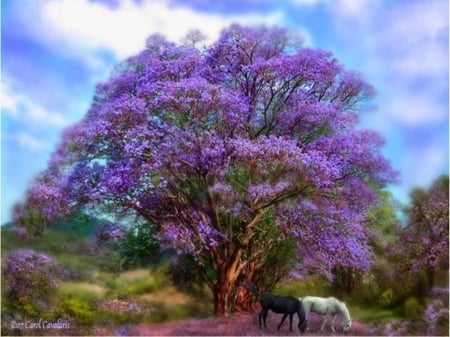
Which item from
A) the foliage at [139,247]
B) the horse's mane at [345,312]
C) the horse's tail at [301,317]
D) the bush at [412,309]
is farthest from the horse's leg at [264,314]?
the bush at [412,309]

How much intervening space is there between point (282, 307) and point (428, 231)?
5.15 feet

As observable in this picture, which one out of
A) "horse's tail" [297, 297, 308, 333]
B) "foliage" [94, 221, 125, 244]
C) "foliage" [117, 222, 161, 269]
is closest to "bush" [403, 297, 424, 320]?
"horse's tail" [297, 297, 308, 333]

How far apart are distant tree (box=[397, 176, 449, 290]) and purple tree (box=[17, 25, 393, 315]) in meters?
0.37

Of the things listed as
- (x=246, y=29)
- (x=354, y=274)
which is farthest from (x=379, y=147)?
(x=246, y=29)

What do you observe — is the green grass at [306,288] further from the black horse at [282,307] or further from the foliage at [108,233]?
the foliage at [108,233]

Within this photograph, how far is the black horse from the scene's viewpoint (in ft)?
20.2

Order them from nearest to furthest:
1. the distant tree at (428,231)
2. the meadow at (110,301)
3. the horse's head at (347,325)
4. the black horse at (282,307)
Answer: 1. the meadow at (110,301)
2. the black horse at (282,307)
3. the horse's head at (347,325)
4. the distant tree at (428,231)

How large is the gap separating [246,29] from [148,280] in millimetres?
2430

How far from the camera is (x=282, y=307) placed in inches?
243

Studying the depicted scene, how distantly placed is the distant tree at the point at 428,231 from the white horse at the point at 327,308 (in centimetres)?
74

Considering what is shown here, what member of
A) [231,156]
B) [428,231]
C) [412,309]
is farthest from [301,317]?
[231,156]

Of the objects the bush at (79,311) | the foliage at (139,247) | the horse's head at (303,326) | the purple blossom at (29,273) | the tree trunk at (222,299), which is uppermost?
the foliage at (139,247)

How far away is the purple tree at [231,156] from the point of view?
612 centimetres

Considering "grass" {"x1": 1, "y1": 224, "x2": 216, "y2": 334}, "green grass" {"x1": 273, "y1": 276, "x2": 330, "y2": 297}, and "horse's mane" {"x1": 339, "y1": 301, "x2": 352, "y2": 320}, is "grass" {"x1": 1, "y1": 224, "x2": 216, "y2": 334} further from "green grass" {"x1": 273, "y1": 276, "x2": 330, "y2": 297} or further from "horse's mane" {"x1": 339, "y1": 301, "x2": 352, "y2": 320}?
"horse's mane" {"x1": 339, "y1": 301, "x2": 352, "y2": 320}
